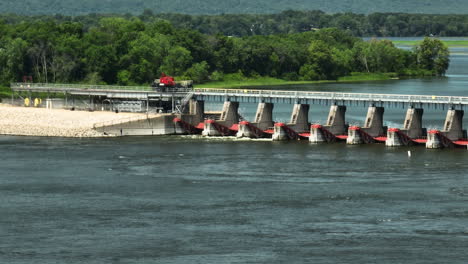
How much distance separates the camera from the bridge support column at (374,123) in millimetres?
132413

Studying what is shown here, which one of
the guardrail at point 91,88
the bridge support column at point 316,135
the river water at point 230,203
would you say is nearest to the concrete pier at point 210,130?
the river water at point 230,203

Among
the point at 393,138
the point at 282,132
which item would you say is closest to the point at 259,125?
the point at 282,132

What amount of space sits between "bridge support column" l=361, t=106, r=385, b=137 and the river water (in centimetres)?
394

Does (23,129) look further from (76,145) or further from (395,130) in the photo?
(395,130)

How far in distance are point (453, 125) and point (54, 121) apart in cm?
5272

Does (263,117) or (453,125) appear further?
(263,117)

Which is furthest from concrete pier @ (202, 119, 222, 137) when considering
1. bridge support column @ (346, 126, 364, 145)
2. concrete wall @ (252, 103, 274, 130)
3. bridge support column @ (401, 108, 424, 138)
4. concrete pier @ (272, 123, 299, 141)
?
bridge support column @ (401, 108, 424, 138)

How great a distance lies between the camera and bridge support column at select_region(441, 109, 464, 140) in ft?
415

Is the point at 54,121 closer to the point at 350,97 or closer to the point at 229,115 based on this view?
the point at 229,115

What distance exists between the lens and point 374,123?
133000 mm

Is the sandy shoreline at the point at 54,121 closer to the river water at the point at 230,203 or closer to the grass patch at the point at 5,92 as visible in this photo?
the river water at the point at 230,203

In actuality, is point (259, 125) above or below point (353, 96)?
below

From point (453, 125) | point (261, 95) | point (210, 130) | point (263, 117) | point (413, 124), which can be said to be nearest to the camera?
point (453, 125)

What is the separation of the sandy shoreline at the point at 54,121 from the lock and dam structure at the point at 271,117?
95.6 inches
